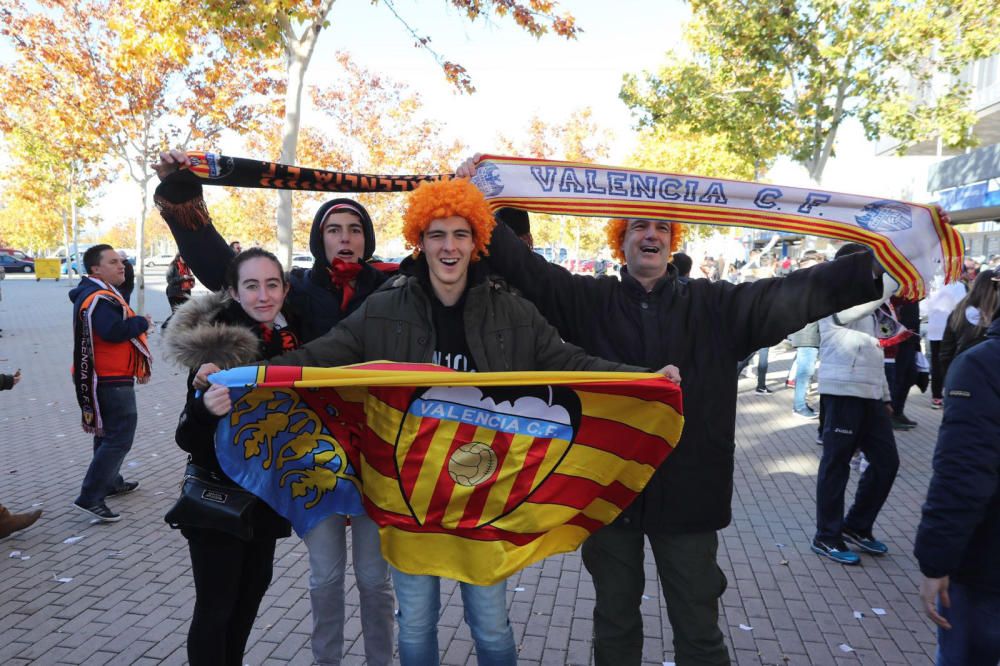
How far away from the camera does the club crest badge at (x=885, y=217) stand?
277cm

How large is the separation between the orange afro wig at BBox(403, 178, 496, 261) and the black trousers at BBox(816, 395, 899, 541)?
312 centimetres

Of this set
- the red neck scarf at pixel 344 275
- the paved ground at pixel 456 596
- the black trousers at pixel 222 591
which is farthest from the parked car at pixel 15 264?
the black trousers at pixel 222 591

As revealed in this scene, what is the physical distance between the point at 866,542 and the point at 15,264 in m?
60.1

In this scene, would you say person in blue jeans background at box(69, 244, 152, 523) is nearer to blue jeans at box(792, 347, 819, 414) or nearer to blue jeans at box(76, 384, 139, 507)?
blue jeans at box(76, 384, 139, 507)

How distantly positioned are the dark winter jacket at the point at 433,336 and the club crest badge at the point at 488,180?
64 cm

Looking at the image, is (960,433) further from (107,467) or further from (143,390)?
(143,390)

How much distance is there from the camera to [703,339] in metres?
2.73

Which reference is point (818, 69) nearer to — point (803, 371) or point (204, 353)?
point (803, 371)

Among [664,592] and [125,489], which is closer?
[664,592]

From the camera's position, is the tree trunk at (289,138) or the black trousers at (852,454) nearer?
the black trousers at (852,454)

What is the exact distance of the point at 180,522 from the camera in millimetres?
2488

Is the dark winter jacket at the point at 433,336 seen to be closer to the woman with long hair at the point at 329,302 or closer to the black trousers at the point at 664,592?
the woman with long hair at the point at 329,302

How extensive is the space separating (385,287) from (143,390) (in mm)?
9587

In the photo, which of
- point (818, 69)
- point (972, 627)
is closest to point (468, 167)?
point (972, 627)
